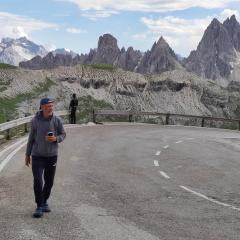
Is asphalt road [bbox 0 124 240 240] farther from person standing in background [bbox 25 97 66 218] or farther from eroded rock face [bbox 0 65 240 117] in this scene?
eroded rock face [bbox 0 65 240 117]

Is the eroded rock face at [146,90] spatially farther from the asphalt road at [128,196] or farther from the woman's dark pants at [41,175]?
the woman's dark pants at [41,175]

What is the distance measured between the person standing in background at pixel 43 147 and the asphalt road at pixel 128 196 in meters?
0.44

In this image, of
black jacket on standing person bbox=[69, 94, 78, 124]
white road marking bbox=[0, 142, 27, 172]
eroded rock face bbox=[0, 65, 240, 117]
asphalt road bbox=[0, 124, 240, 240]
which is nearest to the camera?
asphalt road bbox=[0, 124, 240, 240]

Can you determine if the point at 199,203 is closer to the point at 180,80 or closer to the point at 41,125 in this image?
the point at 41,125

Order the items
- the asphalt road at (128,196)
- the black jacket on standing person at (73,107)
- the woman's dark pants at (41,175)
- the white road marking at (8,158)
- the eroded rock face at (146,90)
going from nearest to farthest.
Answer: the asphalt road at (128,196) < the woman's dark pants at (41,175) < the white road marking at (8,158) < the black jacket on standing person at (73,107) < the eroded rock face at (146,90)

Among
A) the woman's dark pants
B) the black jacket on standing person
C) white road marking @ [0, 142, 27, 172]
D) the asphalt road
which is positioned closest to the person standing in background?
the woman's dark pants

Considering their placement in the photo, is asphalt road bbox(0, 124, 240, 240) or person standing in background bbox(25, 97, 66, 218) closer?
asphalt road bbox(0, 124, 240, 240)

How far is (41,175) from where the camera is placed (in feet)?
30.5

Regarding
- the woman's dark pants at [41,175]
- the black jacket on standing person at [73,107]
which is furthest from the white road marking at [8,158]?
the black jacket on standing person at [73,107]

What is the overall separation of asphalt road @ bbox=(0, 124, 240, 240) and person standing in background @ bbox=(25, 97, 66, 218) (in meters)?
0.44

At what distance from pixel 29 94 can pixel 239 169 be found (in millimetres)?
67383

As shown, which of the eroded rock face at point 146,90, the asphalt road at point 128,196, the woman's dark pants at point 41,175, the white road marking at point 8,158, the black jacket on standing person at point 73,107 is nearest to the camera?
the asphalt road at point 128,196

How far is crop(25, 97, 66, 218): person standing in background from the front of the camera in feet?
30.3

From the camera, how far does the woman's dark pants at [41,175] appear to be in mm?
9250
